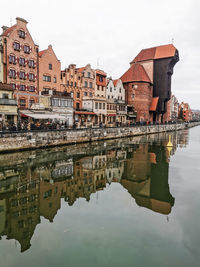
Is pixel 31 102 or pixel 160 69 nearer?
pixel 31 102

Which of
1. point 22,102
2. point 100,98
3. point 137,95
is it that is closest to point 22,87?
point 22,102

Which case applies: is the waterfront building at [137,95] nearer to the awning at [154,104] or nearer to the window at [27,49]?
the awning at [154,104]

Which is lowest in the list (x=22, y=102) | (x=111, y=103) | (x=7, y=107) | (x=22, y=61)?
(x=7, y=107)

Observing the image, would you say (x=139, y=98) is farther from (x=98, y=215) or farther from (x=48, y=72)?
(x=98, y=215)

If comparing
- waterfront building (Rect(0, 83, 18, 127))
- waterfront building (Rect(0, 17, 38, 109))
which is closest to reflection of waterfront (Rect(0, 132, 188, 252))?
waterfront building (Rect(0, 83, 18, 127))

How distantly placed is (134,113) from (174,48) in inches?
997

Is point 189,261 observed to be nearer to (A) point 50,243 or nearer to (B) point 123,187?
(A) point 50,243

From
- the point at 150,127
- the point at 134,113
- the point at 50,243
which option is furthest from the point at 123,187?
the point at 134,113

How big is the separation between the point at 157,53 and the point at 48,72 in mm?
41811

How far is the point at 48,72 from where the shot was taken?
129ft

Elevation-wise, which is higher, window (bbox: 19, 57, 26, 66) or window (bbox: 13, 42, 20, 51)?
window (bbox: 13, 42, 20, 51)

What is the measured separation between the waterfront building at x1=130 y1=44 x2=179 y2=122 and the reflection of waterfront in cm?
4493

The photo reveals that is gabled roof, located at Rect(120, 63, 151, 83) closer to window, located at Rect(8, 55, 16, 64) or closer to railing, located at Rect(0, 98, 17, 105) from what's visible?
window, located at Rect(8, 55, 16, 64)

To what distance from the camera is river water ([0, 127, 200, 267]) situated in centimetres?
744
